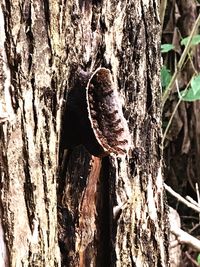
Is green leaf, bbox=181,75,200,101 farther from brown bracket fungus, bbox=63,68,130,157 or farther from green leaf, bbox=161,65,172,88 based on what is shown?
brown bracket fungus, bbox=63,68,130,157

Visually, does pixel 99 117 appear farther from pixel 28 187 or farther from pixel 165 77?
pixel 165 77

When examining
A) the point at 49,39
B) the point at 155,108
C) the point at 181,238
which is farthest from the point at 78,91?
the point at 181,238

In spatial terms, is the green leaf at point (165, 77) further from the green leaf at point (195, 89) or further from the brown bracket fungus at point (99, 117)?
the brown bracket fungus at point (99, 117)

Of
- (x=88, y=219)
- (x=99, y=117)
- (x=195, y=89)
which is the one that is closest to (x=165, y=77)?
(x=195, y=89)

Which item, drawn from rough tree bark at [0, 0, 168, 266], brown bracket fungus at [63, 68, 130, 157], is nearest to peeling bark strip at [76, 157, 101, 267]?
rough tree bark at [0, 0, 168, 266]

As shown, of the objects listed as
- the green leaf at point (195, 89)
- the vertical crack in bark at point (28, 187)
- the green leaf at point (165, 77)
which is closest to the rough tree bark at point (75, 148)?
the vertical crack in bark at point (28, 187)

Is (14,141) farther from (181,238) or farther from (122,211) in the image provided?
(181,238)
